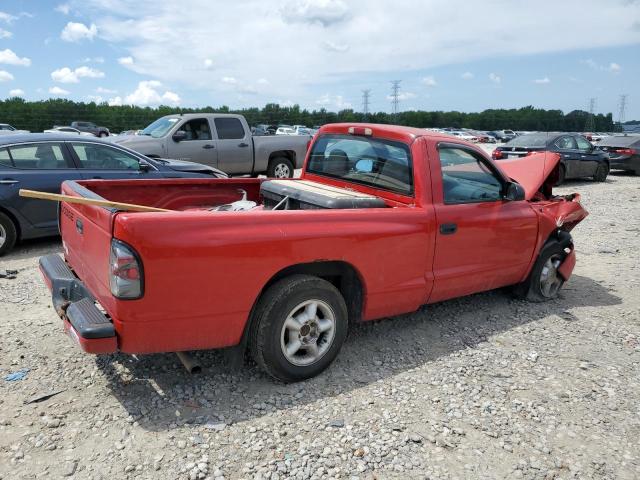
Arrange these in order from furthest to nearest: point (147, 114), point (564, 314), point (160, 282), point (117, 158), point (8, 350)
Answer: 1. point (147, 114)
2. point (117, 158)
3. point (564, 314)
4. point (8, 350)
5. point (160, 282)

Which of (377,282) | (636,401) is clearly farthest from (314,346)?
(636,401)

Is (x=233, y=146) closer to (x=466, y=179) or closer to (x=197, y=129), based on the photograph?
(x=197, y=129)

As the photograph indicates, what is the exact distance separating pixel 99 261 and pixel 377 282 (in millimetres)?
1891

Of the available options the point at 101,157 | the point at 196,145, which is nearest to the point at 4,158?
the point at 101,157

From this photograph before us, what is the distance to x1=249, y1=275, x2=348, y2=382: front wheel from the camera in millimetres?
3412

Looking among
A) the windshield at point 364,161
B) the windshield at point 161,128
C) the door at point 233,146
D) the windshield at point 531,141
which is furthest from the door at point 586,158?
the windshield at point 364,161

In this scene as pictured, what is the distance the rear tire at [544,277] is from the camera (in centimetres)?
537

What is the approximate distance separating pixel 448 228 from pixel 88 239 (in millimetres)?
2643

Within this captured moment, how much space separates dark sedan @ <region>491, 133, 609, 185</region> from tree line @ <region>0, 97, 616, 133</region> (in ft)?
125

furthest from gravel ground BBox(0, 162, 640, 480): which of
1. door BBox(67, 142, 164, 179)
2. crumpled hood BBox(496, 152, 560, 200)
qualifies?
door BBox(67, 142, 164, 179)

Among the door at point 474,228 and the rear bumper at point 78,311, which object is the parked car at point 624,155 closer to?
the door at point 474,228

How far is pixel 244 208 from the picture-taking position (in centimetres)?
454

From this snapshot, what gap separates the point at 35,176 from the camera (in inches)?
273

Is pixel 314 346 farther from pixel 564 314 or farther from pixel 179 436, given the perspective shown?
pixel 564 314
